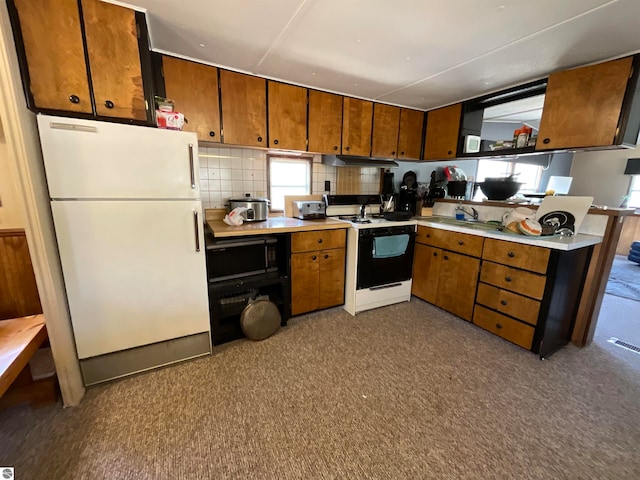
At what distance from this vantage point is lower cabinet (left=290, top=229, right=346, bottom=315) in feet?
8.09

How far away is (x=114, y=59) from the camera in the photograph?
5.10 ft

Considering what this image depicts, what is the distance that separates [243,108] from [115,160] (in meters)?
1.23

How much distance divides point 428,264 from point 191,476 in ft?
8.60

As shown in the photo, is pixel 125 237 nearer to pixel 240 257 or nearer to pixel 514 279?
pixel 240 257

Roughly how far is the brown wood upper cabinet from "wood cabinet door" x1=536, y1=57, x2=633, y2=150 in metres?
3.15

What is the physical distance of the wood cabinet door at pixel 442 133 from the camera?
10.0 ft

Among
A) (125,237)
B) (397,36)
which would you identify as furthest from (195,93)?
(397,36)

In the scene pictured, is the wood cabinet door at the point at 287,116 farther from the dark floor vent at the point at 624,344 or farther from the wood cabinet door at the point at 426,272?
the dark floor vent at the point at 624,344

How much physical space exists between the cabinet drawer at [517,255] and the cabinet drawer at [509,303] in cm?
26

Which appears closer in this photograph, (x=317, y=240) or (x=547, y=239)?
(x=547, y=239)

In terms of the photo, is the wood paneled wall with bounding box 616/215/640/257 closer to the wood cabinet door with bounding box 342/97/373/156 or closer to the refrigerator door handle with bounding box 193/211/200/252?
the wood cabinet door with bounding box 342/97/373/156

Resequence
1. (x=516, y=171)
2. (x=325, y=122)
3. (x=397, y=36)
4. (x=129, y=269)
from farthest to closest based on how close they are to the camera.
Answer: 1. (x=516, y=171)
2. (x=325, y=122)
3. (x=397, y=36)
4. (x=129, y=269)

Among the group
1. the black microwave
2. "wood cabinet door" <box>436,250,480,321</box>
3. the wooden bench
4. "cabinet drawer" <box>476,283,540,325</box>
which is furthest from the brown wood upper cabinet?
"cabinet drawer" <box>476,283,540,325</box>

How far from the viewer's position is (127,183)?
1574 millimetres
